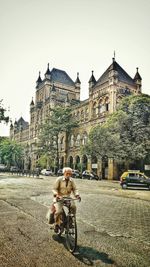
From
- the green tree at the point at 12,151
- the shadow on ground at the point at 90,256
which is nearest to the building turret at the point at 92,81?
the green tree at the point at 12,151

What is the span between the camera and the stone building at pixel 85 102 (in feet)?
132

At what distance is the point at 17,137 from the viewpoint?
85.8 meters

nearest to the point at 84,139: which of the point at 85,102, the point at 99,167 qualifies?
the point at 85,102

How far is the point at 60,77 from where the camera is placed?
6731cm

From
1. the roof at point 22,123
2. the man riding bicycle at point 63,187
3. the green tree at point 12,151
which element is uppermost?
the roof at point 22,123

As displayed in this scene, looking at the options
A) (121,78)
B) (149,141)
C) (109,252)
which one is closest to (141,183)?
(149,141)

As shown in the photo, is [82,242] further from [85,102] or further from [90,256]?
[85,102]

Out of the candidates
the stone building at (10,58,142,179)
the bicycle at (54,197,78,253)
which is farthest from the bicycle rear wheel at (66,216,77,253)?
the stone building at (10,58,142,179)

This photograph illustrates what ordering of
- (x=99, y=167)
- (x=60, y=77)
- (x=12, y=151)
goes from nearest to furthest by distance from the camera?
(x=99, y=167), (x=60, y=77), (x=12, y=151)

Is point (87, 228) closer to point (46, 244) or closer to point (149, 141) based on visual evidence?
point (46, 244)

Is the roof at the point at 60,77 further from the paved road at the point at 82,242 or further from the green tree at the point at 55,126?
the paved road at the point at 82,242

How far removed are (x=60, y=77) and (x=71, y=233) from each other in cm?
6494

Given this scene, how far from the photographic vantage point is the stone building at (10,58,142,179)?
4031 cm

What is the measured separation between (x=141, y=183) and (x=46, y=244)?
1821 cm
